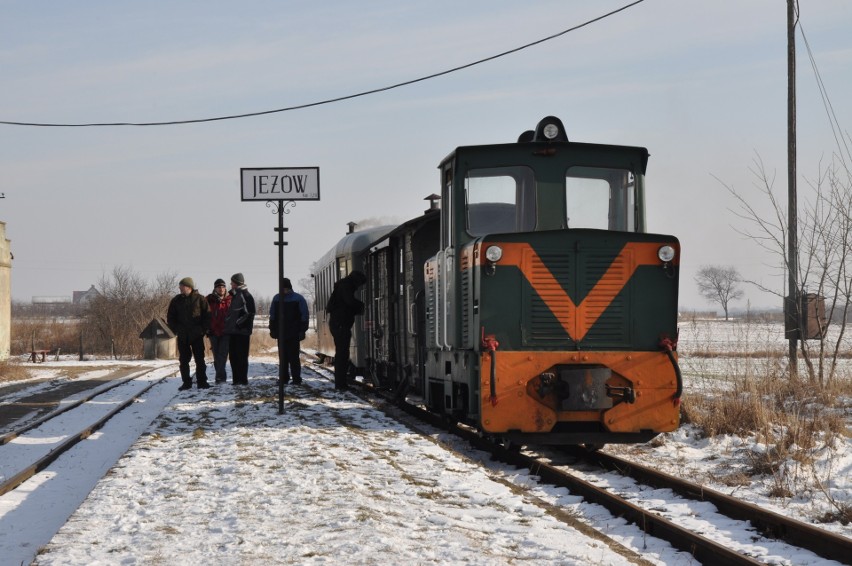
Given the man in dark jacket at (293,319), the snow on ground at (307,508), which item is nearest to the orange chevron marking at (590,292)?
the snow on ground at (307,508)

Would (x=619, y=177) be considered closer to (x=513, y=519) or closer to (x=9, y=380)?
(x=513, y=519)

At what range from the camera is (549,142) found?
957 centimetres

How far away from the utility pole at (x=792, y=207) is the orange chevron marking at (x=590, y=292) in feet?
18.2

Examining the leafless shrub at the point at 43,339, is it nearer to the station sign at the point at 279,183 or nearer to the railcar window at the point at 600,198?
the station sign at the point at 279,183

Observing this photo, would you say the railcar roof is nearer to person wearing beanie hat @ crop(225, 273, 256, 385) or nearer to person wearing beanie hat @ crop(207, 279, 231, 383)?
person wearing beanie hat @ crop(225, 273, 256, 385)

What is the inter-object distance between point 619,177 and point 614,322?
158 cm

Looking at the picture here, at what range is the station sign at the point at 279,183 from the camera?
38.0ft

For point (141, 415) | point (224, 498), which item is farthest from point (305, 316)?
point (224, 498)

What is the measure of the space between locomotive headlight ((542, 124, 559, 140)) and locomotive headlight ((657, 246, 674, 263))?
1.57m

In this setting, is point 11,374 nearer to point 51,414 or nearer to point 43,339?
point 51,414

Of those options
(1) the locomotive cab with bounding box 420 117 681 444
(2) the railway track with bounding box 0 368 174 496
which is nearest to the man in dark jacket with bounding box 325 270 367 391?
(2) the railway track with bounding box 0 368 174 496

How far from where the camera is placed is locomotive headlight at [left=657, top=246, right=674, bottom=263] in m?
9.09

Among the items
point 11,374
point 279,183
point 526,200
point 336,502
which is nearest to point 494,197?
point 526,200

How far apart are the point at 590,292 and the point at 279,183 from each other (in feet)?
14.6
